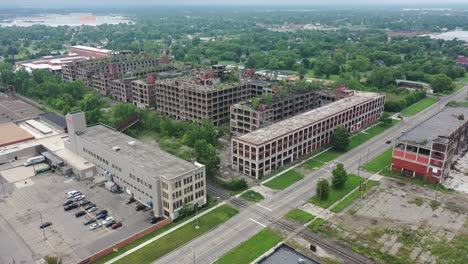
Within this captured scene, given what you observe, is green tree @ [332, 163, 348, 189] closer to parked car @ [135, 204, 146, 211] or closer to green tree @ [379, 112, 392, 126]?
parked car @ [135, 204, 146, 211]

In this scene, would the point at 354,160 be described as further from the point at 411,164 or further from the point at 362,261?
the point at 362,261

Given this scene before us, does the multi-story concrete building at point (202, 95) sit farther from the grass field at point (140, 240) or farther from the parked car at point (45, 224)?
the parked car at point (45, 224)

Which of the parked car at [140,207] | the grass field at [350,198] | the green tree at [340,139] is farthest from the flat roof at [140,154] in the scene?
the green tree at [340,139]

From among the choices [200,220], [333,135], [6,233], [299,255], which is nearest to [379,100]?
[333,135]

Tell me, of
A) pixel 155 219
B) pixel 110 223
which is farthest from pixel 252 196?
pixel 110 223

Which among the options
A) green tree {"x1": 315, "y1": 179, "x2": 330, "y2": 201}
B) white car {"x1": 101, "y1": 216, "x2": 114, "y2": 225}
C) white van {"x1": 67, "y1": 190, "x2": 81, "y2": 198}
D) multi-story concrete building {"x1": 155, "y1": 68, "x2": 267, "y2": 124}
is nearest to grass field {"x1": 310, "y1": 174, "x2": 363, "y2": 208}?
green tree {"x1": 315, "y1": 179, "x2": 330, "y2": 201}

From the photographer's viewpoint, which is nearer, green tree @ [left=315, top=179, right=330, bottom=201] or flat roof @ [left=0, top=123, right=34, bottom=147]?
green tree @ [left=315, top=179, right=330, bottom=201]

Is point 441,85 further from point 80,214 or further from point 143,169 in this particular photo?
point 80,214
